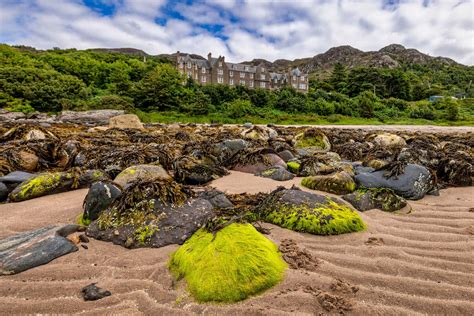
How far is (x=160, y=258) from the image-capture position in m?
2.27

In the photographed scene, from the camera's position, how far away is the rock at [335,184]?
13.0ft

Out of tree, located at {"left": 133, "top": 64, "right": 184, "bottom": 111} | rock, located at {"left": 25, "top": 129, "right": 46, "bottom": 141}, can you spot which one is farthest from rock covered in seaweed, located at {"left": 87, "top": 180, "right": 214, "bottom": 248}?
tree, located at {"left": 133, "top": 64, "right": 184, "bottom": 111}

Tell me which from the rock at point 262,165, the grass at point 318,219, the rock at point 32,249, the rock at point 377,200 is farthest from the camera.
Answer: the rock at point 262,165

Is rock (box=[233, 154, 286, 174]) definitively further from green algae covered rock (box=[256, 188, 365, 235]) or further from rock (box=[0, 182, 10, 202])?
rock (box=[0, 182, 10, 202])

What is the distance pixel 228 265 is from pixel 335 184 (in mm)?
2615

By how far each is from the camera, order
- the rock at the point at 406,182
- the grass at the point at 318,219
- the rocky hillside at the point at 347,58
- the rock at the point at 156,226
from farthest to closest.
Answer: the rocky hillside at the point at 347,58 < the rock at the point at 406,182 < the grass at the point at 318,219 < the rock at the point at 156,226

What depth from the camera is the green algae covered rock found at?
2.73 m

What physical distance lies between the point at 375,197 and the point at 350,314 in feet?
7.61

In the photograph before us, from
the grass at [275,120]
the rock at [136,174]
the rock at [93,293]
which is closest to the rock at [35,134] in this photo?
the rock at [136,174]

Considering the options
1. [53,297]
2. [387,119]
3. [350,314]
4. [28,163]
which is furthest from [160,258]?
[387,119]

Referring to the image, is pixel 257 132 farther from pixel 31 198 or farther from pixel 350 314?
pixel 350 314

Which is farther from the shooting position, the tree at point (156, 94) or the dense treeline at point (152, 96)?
the tree at point (156, 94)

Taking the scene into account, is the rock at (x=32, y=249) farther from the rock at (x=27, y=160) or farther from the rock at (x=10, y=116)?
the rock at (x=10, y=116)

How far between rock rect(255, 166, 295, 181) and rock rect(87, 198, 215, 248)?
7.49 ft
